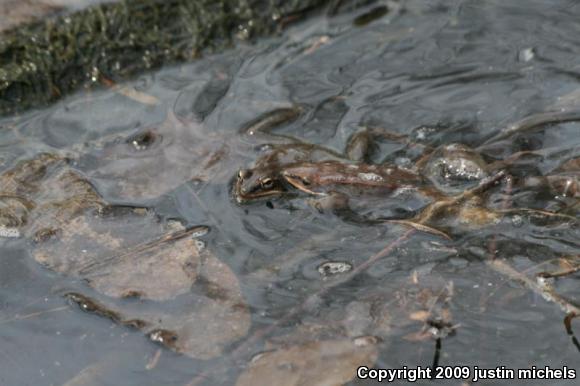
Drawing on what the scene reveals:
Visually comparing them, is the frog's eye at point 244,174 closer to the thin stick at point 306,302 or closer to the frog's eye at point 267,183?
the frog's eye at point 267,183

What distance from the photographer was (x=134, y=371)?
249 cm

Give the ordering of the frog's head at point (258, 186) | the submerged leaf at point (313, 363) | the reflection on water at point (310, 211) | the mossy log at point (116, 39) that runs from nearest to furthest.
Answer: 1. the submerged leaf at point (313, 363)
2. the reflection on water at point (310, 211)
3. the frog's head at point (258, 186)
4. the mossy log at point (116, 39)

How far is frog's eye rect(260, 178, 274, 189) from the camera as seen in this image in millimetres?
3051

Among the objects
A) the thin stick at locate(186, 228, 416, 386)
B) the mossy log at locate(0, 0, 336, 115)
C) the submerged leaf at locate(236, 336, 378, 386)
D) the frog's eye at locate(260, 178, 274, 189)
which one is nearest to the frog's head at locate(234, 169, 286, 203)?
the frog's eye at locate(260, 178, 274, 189)

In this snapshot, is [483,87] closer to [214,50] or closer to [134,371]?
[214,50]

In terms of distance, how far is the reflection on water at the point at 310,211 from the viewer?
253cm

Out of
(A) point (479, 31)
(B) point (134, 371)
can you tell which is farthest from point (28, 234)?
(A) point (479, 31)

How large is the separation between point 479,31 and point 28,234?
2.10m

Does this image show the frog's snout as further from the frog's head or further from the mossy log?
the mossy log

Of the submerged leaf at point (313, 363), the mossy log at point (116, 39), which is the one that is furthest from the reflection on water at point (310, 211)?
the mossy log at point (116, 39)

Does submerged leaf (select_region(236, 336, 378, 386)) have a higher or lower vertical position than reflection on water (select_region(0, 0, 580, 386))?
lower

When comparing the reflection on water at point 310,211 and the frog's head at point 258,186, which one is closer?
the reflection on water at point 310,211

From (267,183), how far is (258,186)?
0.03 metres

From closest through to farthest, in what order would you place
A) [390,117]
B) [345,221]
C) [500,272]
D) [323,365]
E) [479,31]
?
[323,365] → [500,272] → [345,221] → [390,117] → [479,31]
